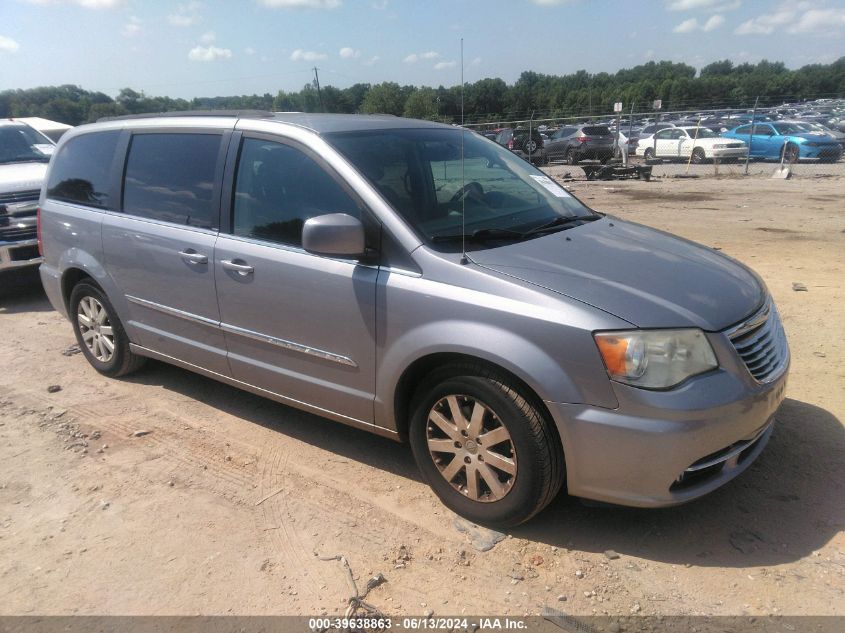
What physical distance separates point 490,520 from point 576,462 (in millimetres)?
548

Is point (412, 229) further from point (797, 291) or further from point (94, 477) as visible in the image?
point (797, 291)

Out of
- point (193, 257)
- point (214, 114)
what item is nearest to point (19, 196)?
point (214, 114)

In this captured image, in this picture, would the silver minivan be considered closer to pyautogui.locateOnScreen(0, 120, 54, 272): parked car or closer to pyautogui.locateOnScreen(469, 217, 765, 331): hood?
pyautogui.locateOnScreen(469, 217, 765, 331): hood

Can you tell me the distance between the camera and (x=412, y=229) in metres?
3.06

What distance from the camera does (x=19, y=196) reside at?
24.1 feet

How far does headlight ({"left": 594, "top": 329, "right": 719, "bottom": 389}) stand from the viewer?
2.51 meters

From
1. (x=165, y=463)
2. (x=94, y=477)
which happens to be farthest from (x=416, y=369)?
(x=94, y=477)

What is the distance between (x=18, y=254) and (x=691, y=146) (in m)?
22.6

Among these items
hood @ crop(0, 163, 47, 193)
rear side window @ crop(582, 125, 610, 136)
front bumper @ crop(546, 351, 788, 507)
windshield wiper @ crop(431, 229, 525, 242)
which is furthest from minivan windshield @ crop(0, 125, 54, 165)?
rear side window @ crop(582, 125, 610, 136)

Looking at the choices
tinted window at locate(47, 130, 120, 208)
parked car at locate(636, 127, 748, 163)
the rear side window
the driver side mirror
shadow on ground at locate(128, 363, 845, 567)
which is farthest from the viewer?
the rear side window

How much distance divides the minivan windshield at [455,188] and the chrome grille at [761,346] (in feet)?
3.59

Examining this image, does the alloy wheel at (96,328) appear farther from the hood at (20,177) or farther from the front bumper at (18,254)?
the hood at (20,177)

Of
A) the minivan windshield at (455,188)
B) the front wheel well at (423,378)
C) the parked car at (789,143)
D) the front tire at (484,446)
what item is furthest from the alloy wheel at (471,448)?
the parked car at (789,143)

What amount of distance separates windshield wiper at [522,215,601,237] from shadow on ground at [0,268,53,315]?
6.09 meters
